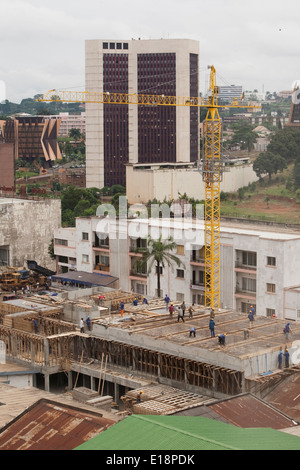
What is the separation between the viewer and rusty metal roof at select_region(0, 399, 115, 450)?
25094 millimetres

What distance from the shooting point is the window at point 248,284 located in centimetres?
5328

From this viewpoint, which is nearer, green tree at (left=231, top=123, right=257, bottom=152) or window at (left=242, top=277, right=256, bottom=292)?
window at (left=242, top=277, right=256, bottom=292)

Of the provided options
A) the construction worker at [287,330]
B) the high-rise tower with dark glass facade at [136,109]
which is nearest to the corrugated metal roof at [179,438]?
the construction worker at [287,330]

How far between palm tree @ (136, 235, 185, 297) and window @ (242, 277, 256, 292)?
15.5ft

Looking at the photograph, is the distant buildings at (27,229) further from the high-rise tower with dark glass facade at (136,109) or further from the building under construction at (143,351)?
the high-rise tower with dark glass facade at (136,109)

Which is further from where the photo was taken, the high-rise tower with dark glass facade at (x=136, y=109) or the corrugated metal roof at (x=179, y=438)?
the high-rise tower with dark glass facade at (x=136, y=109)

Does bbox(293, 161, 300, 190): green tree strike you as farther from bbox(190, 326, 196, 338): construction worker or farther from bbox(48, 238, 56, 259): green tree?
bbox(190, 326, 196, 338): construction worker

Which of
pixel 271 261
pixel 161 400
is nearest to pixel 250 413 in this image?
pixel 161 400

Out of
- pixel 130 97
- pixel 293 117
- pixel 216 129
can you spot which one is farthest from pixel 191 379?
pixel 293 117

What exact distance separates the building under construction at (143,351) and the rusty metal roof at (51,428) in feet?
16.7

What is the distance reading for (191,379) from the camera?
3681 centimetres

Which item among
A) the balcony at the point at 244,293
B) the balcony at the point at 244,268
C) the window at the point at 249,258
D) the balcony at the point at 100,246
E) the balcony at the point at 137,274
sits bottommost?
the balcony at the point at 244,293

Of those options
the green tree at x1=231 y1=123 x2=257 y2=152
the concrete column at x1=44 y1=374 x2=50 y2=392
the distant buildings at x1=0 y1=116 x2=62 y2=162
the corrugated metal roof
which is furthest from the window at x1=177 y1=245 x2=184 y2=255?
the distant buildings at x1=0 y1=116 x2=62 y2=162
